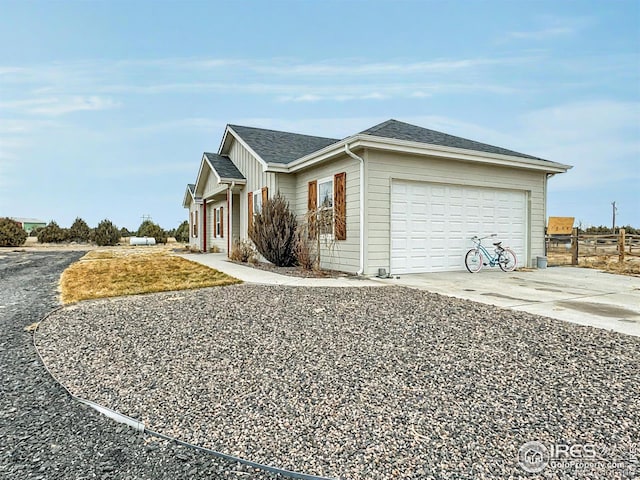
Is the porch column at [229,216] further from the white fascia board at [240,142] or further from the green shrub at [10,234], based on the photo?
the green shrub at [10,234]

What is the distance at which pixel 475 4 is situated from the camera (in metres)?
10.5

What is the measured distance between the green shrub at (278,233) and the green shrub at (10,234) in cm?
2197

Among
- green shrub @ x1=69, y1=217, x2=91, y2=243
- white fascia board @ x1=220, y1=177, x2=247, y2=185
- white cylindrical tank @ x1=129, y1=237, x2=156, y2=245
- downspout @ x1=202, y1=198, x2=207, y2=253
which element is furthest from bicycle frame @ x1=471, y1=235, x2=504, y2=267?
green shrub @ x1=69, y1=217, x2=91, y2=243

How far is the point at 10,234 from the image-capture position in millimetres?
24000

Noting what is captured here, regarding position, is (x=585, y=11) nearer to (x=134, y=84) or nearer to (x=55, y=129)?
(x=134, y=84)

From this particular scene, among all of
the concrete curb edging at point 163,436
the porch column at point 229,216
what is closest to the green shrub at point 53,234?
the porch column at point 229,216

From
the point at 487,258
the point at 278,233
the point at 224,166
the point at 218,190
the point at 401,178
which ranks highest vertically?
the point at 224,166

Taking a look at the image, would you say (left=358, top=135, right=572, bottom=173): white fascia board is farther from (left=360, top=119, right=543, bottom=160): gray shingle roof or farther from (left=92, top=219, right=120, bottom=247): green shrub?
(left=92, top=219, right=120, bottom=247): green shrub

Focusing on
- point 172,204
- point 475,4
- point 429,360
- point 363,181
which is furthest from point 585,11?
point 172,204

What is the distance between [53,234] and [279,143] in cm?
2227

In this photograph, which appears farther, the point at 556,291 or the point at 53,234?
the point at 53,234

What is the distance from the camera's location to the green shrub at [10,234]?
23.9m

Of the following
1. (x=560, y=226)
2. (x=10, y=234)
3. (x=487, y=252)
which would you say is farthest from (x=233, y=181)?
(x=10, y=234)

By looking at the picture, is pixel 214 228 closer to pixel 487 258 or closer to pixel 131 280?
pixel 131 280
